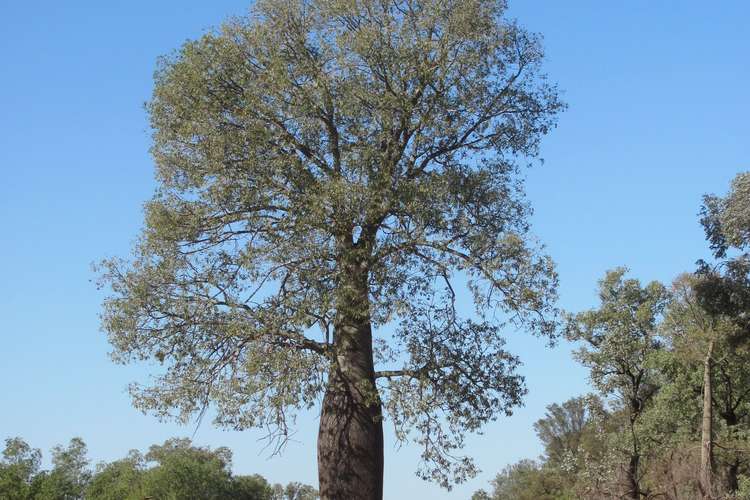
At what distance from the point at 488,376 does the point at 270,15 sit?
24.2ft

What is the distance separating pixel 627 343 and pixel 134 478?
37.7 m

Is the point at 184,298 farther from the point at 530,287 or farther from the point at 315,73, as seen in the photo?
the point at 530,287

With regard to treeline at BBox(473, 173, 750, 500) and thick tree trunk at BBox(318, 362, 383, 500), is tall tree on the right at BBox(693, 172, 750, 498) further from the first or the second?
thick tree trunk at BBox(318, 362, 383, 500)

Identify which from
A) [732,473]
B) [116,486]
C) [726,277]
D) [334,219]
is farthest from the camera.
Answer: [116,486]

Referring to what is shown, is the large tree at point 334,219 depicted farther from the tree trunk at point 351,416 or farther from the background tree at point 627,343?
the background tree at point 627,343

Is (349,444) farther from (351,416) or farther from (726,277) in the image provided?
(726,277)

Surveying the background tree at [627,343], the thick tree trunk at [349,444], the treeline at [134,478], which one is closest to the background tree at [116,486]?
the treeline at [134,478]

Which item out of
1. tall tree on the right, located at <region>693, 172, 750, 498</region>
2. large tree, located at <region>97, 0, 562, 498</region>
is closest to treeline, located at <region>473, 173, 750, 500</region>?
tall tree on the right, located at <region>693, 172, 750, 498</region>

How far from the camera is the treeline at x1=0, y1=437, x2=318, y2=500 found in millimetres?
39425

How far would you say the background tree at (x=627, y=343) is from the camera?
31766 mm

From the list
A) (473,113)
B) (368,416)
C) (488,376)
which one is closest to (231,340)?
(368,416)

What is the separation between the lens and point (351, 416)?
13.1 m

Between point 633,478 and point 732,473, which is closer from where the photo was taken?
point 732,473

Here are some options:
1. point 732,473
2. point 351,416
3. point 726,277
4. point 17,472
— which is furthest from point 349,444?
point 17,472
